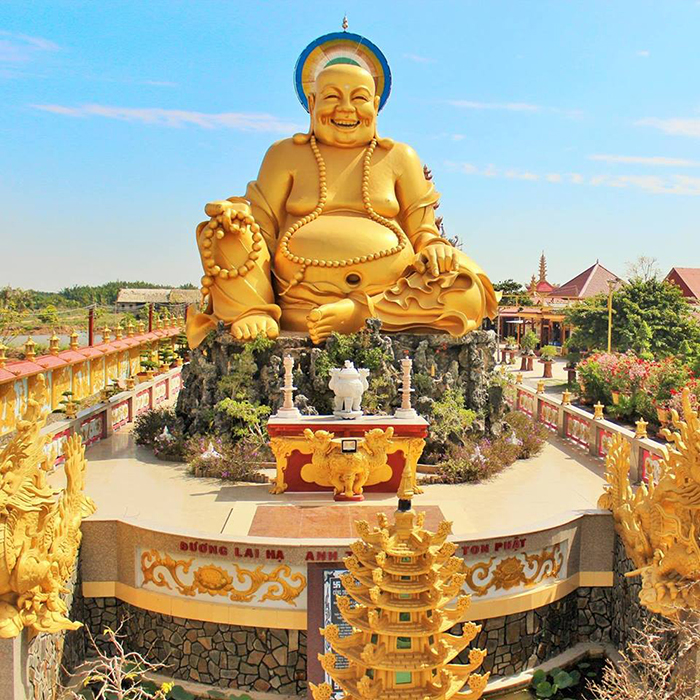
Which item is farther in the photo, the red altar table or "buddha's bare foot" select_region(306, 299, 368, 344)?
"buddha's bare foot" select_region(306, 299, 368, 344)

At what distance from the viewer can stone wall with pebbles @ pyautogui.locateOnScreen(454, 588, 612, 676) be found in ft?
20.1

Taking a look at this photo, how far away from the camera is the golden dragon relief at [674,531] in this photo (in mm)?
5578

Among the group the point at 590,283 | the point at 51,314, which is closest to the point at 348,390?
the point at 51,314

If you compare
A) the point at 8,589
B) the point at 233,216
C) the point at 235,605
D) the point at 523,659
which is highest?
the point at 233,216

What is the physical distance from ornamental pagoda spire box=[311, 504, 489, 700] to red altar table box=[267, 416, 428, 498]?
12.9 ft

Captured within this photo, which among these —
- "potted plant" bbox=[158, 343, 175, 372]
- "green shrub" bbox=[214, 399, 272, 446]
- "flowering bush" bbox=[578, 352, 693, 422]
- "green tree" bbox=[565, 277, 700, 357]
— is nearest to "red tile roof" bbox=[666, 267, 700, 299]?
"green tree" bbox=[565, 277, 700, 357]

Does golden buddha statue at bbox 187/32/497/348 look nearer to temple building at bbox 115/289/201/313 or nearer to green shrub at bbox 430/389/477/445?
green shrub at bbox 430/389/477/445

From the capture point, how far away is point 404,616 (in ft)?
12.8

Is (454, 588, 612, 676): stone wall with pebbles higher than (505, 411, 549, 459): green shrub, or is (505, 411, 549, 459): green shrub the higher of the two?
(505, 411, 549, 459): green shrub

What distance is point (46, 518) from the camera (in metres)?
5.33

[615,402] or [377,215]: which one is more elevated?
[377,215]

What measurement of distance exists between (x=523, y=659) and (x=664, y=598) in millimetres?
1358

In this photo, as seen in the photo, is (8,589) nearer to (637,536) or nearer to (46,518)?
(46,518)

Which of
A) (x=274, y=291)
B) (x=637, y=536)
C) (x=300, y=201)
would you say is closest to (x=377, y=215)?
(x=300, y=201)
